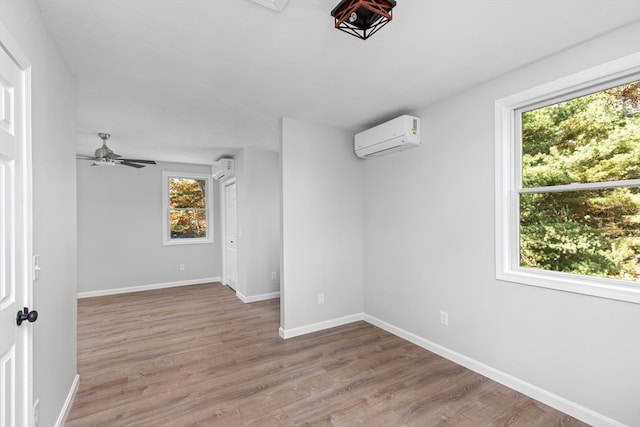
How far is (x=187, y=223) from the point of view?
19.7 feet

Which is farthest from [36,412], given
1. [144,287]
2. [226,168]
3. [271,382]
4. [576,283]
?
[144,287]

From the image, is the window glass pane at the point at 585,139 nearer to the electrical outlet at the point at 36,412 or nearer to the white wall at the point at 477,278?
the white wall at the point at 477,278

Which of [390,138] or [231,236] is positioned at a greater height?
[390,138]

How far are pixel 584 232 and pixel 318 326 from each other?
2.68 metres

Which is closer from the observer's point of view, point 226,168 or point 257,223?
point 257,223

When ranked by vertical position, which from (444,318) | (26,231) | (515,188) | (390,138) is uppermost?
(390,138)

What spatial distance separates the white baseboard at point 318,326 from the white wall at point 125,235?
3.41 m

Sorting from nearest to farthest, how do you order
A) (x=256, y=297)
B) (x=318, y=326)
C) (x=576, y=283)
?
1. (x=576, y=283)
2. (x=318, y=326)
3. (x=256, y=297)

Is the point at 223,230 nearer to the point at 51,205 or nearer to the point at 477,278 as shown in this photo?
the point at 51,205

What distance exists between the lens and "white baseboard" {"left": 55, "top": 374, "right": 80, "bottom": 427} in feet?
6.17

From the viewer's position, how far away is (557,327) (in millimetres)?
2070

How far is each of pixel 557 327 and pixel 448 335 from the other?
0.92 meters

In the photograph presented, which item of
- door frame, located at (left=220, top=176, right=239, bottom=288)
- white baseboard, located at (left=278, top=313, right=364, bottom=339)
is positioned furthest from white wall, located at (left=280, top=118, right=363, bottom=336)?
door frame, located at (left=220, top=176, right=239, bottom=288)

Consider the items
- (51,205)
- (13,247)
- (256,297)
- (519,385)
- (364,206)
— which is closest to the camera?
(13,247)
